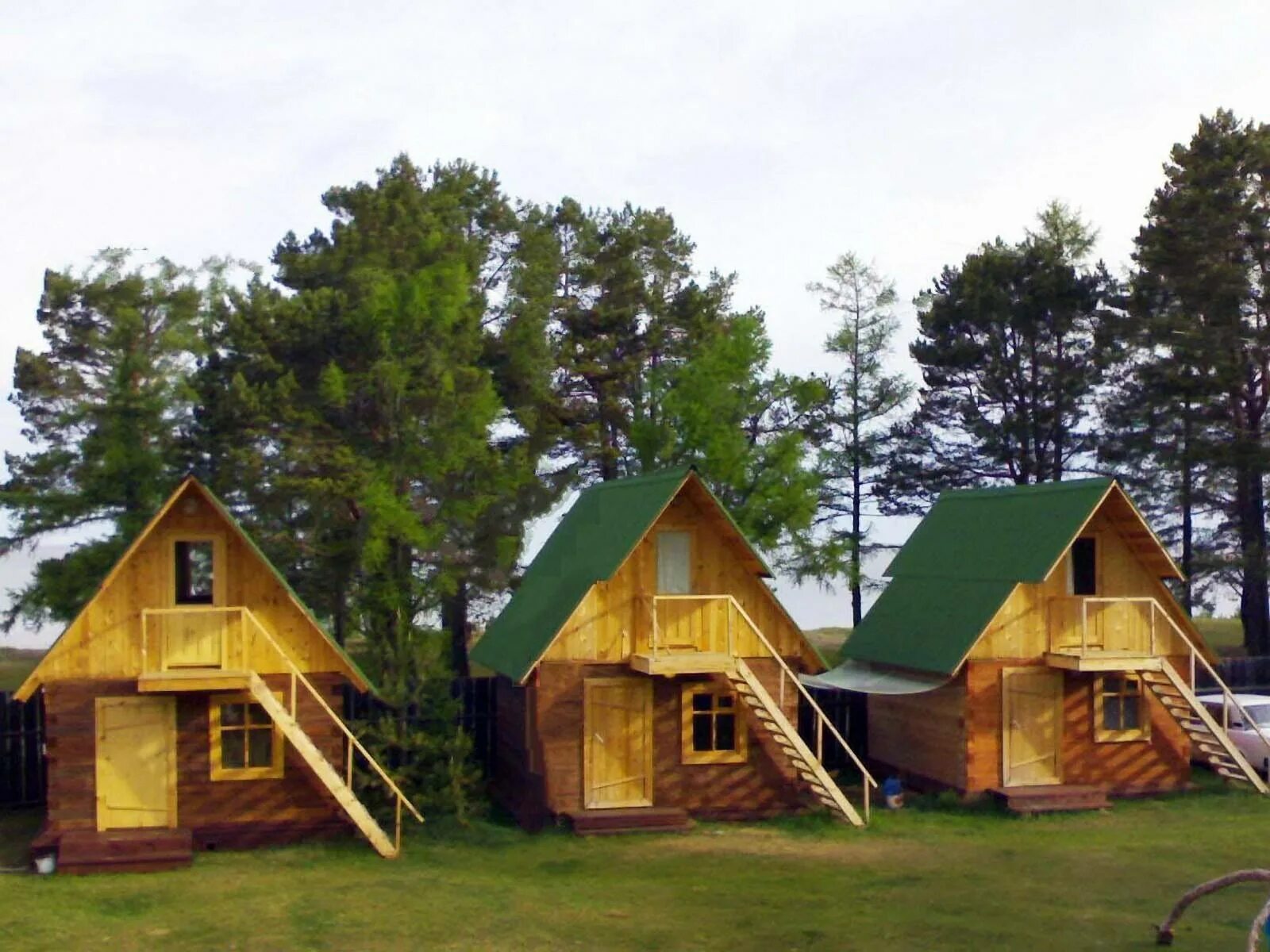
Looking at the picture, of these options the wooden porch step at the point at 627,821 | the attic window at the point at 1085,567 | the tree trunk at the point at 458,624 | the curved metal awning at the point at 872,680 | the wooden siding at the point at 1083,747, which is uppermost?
the attic window at the point at 1085,567

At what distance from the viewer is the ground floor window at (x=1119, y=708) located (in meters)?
27.0

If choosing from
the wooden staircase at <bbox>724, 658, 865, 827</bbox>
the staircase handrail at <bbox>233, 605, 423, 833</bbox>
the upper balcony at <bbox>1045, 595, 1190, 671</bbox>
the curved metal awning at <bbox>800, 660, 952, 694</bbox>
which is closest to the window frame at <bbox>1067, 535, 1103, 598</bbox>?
the upper balcony at <bbox>1045, 595, 1190, 671</bbox>

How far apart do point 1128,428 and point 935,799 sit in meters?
22.1

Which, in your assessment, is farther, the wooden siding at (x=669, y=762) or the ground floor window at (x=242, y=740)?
the wooden siding at (x=669, y=762)

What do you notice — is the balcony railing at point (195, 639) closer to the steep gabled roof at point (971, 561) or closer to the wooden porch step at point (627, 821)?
the wooden porch step at point (627, 821)

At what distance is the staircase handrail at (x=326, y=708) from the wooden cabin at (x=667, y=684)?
2750 millimetres

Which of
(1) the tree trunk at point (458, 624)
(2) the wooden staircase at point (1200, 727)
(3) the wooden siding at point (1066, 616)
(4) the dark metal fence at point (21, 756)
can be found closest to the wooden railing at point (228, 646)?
(4) the dark metal fence at point (21, 756)

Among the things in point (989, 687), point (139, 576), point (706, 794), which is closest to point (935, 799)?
point (989, 687)

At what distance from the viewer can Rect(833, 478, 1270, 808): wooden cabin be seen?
2616cm

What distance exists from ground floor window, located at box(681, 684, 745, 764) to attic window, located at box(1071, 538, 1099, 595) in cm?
729

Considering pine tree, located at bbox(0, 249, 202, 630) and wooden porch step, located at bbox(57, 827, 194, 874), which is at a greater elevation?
pine tree, located at bbox(0, 249, 202, 630)

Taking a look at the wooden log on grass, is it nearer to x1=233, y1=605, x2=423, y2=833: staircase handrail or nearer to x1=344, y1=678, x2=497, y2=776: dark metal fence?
x1=233, y1=605, x2=423, y2=833: staircase handrail

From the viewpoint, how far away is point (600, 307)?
44.8 meters

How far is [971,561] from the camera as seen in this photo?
28516mm
